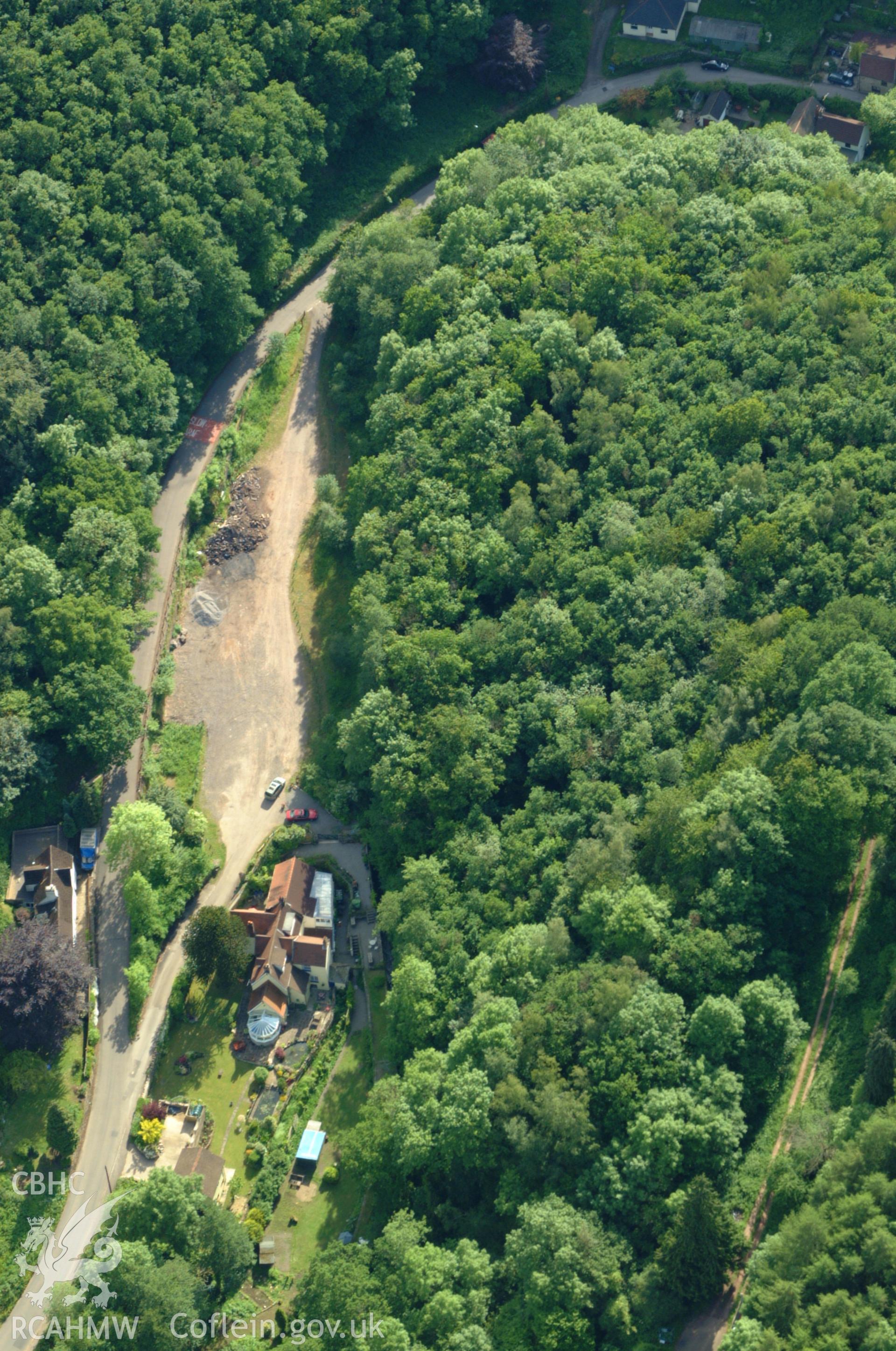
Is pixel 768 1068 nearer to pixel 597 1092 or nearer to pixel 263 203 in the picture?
pixel 597 1092

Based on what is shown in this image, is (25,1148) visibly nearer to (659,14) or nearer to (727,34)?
(659,14)

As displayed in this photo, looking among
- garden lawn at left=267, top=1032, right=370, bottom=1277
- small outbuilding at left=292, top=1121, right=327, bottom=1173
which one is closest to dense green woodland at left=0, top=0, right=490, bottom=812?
garden lawn at left=267, top=1032, right=370, bottom=1277

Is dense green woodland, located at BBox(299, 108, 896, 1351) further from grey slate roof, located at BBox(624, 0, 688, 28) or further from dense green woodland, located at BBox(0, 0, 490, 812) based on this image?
grey slate roof, located at BBox(624, 0, 688, 28)

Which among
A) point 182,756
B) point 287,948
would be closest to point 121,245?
point 182,756

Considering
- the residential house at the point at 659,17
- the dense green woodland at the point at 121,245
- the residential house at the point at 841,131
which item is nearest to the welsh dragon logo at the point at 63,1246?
the dense green woodland at the point at 121,245

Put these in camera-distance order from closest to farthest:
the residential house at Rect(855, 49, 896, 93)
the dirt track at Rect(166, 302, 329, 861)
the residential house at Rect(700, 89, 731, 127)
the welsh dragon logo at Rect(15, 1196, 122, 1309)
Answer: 1. the welsh dragon logo at Rect(15, 1196, 122, 1309)
2. the dirt track at Rect(166, 302, 329, 861)
3. the residential house at Rect(855, 49, 896, 93)
4. the residential house at Rect(700, 89, 731, 127)

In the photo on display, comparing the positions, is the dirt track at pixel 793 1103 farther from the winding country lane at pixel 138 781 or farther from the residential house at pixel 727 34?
the residential house at pixel 727 34

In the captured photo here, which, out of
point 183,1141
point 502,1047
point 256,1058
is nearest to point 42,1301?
point 183,1141
